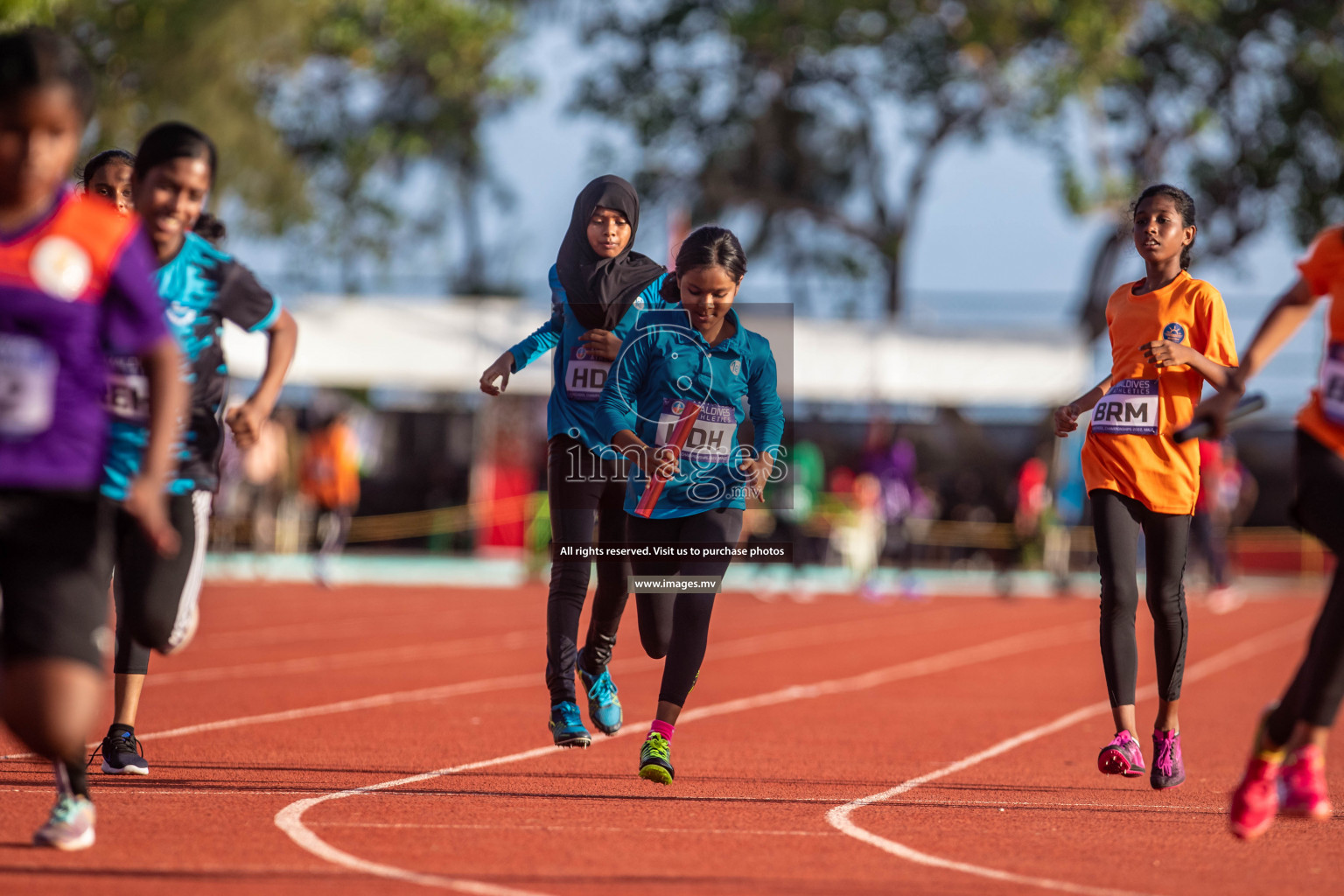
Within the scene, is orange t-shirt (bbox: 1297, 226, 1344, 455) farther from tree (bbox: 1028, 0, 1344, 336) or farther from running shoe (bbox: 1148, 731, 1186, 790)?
tree (bbox: 1028, 0, 1344, 336)

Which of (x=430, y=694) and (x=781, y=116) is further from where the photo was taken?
(x=781, y=116)

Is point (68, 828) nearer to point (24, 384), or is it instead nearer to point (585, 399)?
point (24, 384)

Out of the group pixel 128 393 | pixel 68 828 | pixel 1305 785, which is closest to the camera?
pixel 1305 785

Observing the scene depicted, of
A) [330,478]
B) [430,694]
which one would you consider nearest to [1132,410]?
[430,694]

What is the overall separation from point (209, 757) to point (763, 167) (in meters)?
29.6

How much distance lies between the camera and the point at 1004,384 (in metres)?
27.3

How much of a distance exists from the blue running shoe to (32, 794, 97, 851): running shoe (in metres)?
2.15

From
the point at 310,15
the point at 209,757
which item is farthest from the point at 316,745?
the point at 310,15

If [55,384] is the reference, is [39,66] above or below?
above

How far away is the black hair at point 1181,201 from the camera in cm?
688

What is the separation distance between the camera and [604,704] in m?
7.11

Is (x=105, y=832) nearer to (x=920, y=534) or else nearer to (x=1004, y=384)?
(x=1004, y=384)

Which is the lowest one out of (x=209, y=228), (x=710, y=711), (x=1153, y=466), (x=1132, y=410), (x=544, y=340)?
(x=710, y=711)

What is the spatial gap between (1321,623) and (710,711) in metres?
5.51
